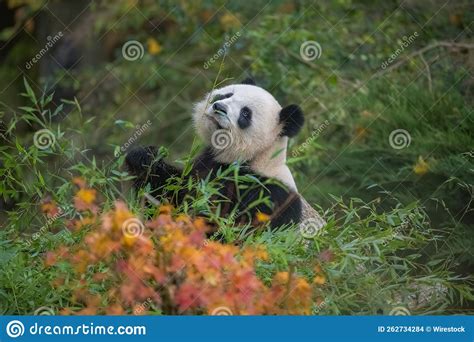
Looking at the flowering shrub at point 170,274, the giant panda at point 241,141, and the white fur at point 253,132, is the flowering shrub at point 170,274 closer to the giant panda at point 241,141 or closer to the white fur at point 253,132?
the giant panda at point 241,141

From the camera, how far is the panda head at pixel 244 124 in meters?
5.85

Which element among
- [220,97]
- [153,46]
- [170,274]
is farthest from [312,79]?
[170,274]

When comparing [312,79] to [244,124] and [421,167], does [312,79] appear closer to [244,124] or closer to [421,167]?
[421,167]

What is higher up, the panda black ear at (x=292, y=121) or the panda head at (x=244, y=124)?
the panda black ear at (x=292, y=121)

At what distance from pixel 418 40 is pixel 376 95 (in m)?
0.91

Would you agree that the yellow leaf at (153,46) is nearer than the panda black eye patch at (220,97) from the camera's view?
No

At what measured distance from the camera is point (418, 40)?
8.51m

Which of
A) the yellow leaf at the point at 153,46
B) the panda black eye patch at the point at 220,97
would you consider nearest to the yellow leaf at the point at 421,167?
the panda black eye patch at the point at 220,97

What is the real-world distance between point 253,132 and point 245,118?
11 centimetres

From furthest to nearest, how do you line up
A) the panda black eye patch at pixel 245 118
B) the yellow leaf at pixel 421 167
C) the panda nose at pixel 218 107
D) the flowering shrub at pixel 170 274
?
the yellow leaf at pixel 421 167 → the panda black eye patch at pixel 245 118 → the panda nose at pixel 218 107 → the flowering shrub at pixel 170 274

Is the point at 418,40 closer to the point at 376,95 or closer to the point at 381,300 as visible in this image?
the point at 376,95

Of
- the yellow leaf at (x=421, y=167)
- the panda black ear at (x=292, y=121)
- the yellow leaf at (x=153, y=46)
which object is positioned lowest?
the yellow leaf at (x=153, y=46)

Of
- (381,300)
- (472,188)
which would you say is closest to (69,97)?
(472,188)

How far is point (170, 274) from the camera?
3.71 metres
